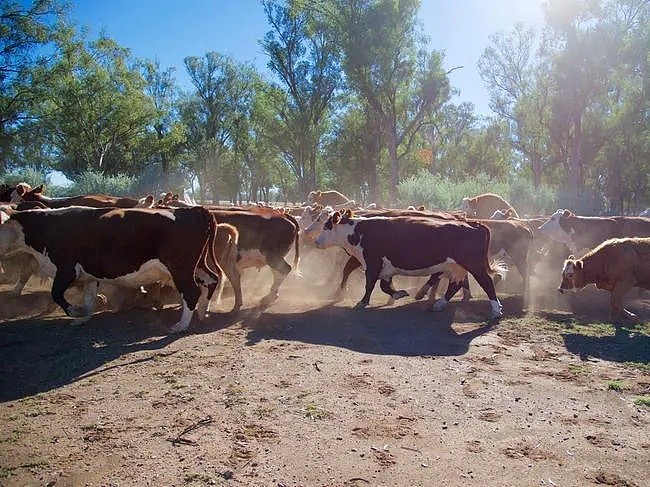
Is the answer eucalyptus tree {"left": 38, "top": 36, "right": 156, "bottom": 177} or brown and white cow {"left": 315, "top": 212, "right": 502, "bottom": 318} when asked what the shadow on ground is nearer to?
brown and white cow {"left": 315, "top": 212, "right": 502, "bottom": 318}

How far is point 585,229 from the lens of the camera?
15.9m

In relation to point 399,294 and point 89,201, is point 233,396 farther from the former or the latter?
point 89,201

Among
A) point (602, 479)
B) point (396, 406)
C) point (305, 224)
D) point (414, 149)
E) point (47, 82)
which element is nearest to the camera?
point (602, 479)

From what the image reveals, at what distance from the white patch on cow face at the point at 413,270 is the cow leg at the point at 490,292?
55cm

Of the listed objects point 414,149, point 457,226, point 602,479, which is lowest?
point 602,479

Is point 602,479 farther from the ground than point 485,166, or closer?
closer

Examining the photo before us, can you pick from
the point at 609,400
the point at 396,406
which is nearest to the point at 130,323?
the point at 396,406

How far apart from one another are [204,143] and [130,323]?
43.8 m

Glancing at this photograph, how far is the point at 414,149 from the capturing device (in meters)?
44.6

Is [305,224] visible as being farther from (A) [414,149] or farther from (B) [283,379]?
(A) [414,149]

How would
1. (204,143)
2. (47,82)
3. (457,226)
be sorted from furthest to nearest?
(204,143) < (47,82) < (457,226)

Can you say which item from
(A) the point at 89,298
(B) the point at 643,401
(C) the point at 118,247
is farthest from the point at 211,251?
(B) the point at 643,401

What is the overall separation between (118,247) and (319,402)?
453 centimetres

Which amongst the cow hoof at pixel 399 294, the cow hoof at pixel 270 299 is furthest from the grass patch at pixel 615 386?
the cow hoof at pixel 270 299
